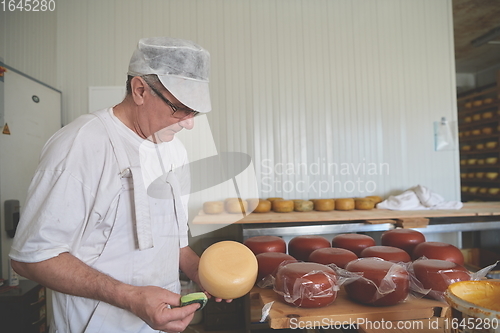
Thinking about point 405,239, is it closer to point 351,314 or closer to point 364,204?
point 351,314

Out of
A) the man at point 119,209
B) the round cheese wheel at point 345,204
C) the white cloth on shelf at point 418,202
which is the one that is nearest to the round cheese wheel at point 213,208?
the round cheese wheel at point 345,204

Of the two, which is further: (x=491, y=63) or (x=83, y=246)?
(x=491, y=63)

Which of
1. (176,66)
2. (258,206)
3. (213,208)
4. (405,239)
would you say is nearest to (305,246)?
(405,239)

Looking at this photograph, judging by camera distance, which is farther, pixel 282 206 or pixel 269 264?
pixel 282 206

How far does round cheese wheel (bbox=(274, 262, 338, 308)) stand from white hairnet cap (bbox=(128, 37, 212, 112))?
0.64 meters

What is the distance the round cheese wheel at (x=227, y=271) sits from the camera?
104 centimetres

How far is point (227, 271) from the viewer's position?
1051 mm

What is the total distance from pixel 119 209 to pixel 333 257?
2.79 ft

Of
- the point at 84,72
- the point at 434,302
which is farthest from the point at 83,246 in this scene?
the point at 84,72

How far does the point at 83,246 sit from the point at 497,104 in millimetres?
6471

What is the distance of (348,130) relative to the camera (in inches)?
157

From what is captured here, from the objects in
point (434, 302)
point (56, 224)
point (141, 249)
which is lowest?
point (434, 302)

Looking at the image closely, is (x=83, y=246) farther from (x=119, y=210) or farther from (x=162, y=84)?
(x=162, y=84)

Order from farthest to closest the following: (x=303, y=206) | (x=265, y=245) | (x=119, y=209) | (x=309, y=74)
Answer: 1. (x=309, y=74)
2. (x=303, y=206)
3. (x=265, y=245)
4. (x=119, y=209)
